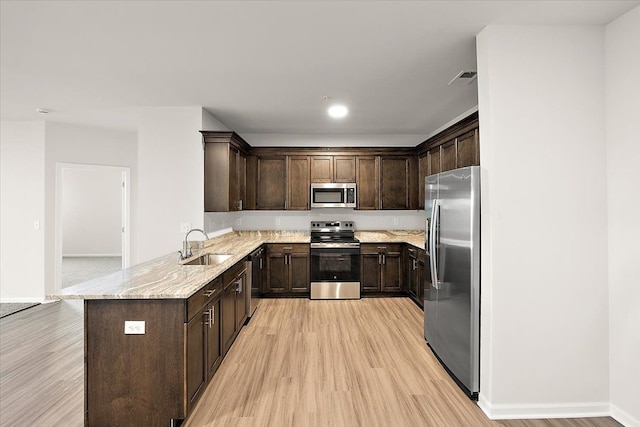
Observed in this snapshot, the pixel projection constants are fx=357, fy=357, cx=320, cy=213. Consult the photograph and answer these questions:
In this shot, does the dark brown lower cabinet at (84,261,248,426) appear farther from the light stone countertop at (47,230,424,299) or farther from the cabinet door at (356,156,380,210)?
the cabinet door at (356,156,380,210)

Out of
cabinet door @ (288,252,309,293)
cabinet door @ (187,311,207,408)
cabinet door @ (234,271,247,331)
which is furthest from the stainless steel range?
cabinet door @ (187,311,207,408)

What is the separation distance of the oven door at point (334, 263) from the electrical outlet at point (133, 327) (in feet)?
11.2

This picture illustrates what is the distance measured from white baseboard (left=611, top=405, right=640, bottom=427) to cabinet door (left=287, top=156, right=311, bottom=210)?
14.5 feet

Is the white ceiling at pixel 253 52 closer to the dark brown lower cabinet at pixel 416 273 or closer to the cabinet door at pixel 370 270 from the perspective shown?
the dark brown lower cabinet at pixel 416 273

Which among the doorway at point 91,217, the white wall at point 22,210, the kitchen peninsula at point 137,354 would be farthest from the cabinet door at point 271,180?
the doorway at point 91,217

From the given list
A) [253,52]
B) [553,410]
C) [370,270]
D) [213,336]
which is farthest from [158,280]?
[370,270]

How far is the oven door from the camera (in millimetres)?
5496

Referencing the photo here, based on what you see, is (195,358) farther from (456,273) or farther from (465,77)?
(465,77)

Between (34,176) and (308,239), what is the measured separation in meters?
4.28

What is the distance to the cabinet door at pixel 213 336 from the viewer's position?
107 inches

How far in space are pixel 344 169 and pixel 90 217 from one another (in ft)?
28.2

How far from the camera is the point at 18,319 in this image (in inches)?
180

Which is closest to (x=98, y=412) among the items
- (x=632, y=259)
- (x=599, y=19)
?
(x=632, y=259)

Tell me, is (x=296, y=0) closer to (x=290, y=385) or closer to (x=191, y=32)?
(x=191, y=32)
